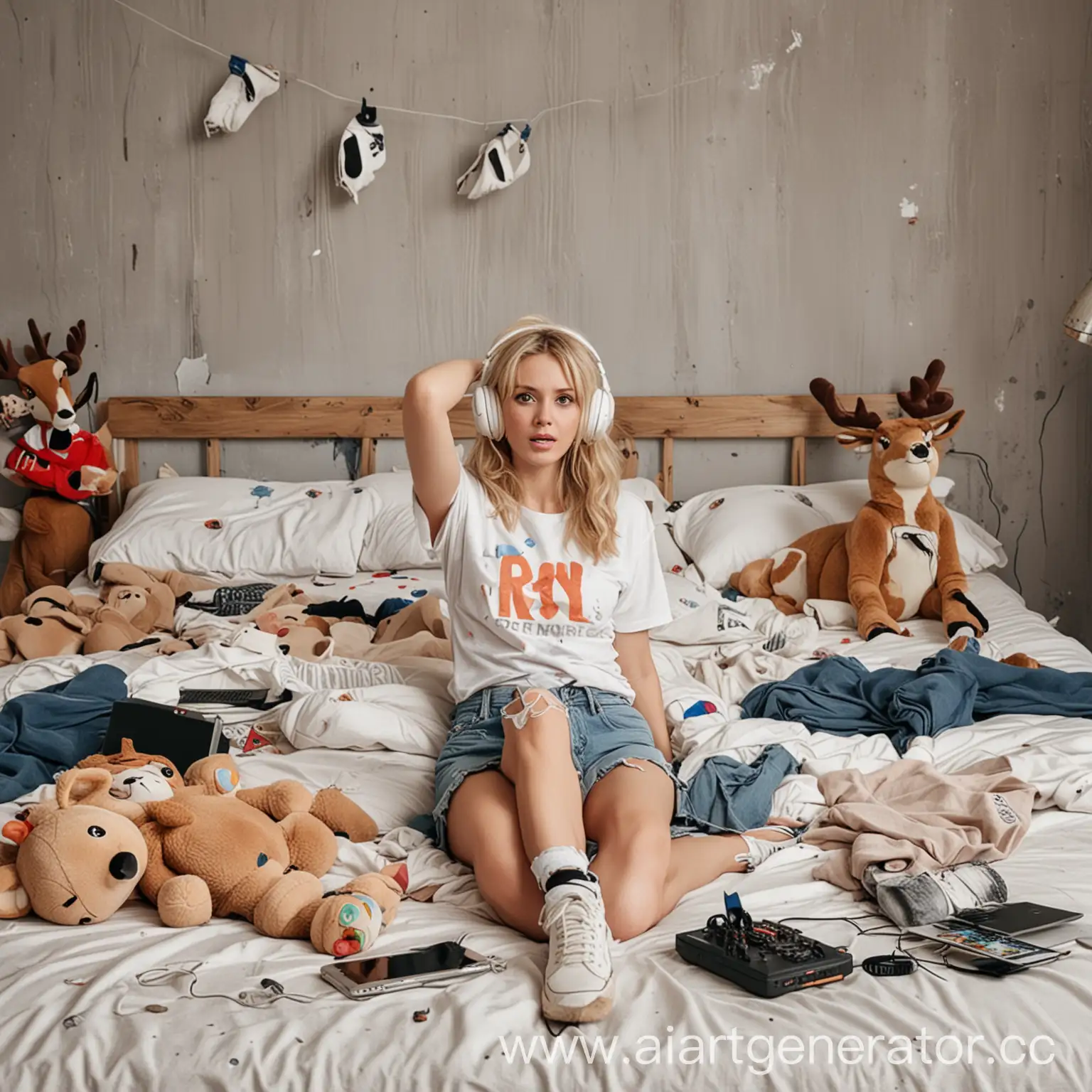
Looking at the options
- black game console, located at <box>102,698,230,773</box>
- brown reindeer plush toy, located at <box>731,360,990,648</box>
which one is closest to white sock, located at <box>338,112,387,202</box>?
brown reindeer plush toy, located at <box>731,360,990,648</box>

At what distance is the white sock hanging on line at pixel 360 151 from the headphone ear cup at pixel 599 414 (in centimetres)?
173

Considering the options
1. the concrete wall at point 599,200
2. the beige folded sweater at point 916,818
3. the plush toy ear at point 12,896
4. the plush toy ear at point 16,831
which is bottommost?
the plush toy ear at point 12,896

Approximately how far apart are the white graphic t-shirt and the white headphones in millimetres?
86

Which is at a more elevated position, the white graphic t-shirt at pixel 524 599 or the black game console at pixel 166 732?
the white graphic t-shirt at pixel 524 599

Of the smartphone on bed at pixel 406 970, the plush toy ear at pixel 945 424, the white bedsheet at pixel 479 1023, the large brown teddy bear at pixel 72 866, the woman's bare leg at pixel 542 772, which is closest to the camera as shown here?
the white bedsheet at pixel 479 1023

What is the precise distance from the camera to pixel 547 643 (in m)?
1.61

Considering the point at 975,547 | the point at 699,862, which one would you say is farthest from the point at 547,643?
the point at 975,547

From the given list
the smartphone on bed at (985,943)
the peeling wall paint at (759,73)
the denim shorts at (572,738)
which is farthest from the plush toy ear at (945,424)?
the smartphone on bed at (985,943)

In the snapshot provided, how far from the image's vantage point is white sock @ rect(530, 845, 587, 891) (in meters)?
1.21

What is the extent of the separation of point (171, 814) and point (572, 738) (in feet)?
1.69

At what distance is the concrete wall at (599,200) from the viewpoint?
3188 mm

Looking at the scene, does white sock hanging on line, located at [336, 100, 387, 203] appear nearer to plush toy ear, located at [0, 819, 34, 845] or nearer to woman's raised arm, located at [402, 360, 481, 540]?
woman's raised arm, located at [402, 360, 481, 540]

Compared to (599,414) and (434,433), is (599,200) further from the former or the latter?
(434,433)

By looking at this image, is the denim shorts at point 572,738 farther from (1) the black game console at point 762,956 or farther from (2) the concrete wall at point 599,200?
(2) the concrete wall at point 599,200
